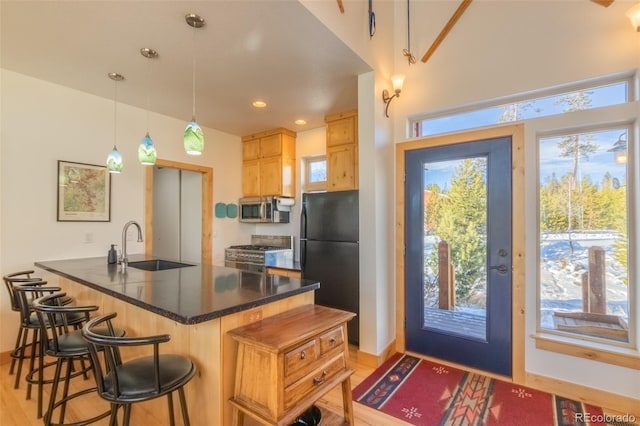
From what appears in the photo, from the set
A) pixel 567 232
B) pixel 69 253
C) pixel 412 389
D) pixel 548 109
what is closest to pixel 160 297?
pixel 412 389

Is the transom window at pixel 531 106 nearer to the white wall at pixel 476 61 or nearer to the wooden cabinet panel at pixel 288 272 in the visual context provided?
the white wall at pixel 476 61

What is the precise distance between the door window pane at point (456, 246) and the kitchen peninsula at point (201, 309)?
1532 millimetres

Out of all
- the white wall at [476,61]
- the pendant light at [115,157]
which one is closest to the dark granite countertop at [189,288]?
the pendant light at [115,157]

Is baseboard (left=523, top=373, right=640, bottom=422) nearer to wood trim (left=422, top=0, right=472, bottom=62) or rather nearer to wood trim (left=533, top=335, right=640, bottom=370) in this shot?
wood trim (left=533, top=335, right=640, bottom=370)

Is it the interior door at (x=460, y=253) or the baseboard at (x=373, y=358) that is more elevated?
the interior door at (x=460, y=253)

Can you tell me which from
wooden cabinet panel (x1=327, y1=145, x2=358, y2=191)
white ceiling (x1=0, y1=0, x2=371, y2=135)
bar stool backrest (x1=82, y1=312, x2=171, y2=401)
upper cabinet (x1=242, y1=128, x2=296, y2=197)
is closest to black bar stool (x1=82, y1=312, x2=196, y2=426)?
bar stool backrest (x1=82, y1=312, x2=171, y2=401)

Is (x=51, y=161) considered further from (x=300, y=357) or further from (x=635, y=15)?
(x=635, y=15)

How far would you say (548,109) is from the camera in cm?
253

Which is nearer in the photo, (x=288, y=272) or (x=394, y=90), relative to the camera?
(x=394, y=90)

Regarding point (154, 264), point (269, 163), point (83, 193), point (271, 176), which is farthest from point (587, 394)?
point (83, 193)

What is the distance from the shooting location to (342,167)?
3738mm

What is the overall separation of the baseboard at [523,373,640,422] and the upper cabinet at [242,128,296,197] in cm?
354

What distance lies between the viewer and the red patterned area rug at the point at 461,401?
2.09m

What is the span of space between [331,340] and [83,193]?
3.24 metres
